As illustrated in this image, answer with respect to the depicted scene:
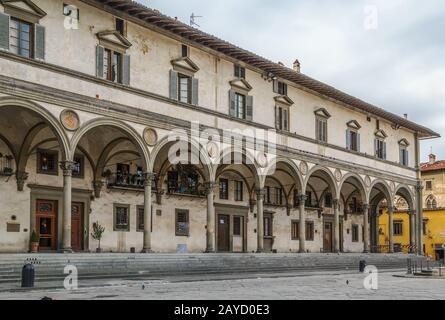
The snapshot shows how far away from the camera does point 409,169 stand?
157 ft

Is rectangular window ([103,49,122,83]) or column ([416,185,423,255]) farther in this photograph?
column ([416,185,423,255])

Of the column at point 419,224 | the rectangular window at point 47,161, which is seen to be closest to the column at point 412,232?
the column at point 419,224

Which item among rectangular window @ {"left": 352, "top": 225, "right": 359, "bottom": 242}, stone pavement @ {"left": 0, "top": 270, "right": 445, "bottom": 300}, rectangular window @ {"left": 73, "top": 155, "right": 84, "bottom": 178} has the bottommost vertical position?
stone pavement @ {"left": 0, "top": 270, "right": 445, "bottom": 300}

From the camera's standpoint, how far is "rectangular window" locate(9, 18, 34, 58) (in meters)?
22.4

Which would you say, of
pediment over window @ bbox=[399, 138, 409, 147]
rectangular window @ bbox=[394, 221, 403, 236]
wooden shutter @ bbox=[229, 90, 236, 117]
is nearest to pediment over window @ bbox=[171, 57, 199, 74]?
wooden shutter @ bbox=[229, 90, 236, 117]

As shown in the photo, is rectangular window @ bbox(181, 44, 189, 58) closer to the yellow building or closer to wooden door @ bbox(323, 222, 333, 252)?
wooden door @ bbox(323, 222, 333, 252)

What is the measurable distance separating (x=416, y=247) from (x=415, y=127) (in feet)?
28.7

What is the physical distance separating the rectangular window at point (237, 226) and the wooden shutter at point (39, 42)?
55.6 ft

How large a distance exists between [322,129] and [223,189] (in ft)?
23.6

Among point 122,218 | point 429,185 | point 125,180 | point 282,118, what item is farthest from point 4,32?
point 429,185

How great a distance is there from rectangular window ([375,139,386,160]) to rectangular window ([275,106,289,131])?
10.8m

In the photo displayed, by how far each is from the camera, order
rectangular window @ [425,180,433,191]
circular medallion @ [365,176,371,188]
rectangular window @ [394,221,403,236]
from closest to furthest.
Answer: circular medallion @ [365,176,371,188] → rectangular window @ [394,221,403,236] → rectangular window @ [425,180,433,191]
